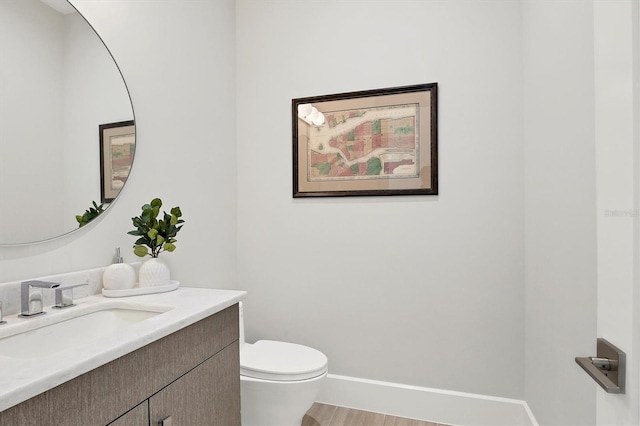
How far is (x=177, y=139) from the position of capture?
1.91 m

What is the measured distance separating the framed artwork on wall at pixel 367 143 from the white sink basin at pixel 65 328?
4.21ft

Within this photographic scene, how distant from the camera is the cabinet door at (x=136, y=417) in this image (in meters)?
0.86

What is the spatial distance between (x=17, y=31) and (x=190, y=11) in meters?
1.00

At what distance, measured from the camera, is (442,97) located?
2078 millimetres

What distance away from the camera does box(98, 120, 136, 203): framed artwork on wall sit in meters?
1.50

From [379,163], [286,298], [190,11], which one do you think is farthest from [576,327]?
[190,11]

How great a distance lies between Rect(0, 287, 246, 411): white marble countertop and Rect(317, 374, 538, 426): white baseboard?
4.02 feet

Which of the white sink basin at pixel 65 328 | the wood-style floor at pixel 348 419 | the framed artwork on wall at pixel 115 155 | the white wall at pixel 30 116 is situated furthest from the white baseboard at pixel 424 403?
the white wall at pixel 30 116

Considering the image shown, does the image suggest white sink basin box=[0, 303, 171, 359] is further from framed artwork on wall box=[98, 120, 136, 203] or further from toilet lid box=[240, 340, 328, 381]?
toilet lid box=[240, 340, 328, 381]

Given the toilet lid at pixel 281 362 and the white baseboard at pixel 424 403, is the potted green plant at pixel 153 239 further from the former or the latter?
the white baseboard at pixel 424 403

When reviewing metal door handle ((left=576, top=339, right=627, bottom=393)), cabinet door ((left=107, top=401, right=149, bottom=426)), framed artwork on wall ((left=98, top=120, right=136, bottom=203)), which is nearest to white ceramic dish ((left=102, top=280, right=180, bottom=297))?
framed artwork on wall ((left=98, top=120, right=136, bottom=203))

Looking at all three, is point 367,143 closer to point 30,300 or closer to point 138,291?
point 138,291

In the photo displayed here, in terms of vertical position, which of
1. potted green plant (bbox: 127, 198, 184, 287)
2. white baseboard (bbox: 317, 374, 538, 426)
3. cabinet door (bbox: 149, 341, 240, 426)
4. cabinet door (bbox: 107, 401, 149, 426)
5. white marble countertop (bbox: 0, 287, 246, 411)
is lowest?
white baseboard (bbox: 317, 374, 538, 426)

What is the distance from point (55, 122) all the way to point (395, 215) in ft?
5.50
